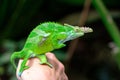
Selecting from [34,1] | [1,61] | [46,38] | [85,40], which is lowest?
[1,61]

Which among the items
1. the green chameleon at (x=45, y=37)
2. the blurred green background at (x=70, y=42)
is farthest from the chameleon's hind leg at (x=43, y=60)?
the blurred green background at (x=70, y=42)

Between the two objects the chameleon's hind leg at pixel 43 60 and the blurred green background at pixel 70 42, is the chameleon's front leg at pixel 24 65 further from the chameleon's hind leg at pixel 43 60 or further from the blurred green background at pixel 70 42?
the blurred green background at pixel 70 42

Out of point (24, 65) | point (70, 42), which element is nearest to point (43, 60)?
point (24, 65)

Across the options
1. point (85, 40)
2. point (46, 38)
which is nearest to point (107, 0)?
point (85, 40)

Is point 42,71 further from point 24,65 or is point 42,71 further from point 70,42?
point 70,42

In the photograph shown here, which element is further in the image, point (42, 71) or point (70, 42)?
point (70, 42)

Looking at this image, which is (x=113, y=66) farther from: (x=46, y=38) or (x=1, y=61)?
(x=46, y=38)
